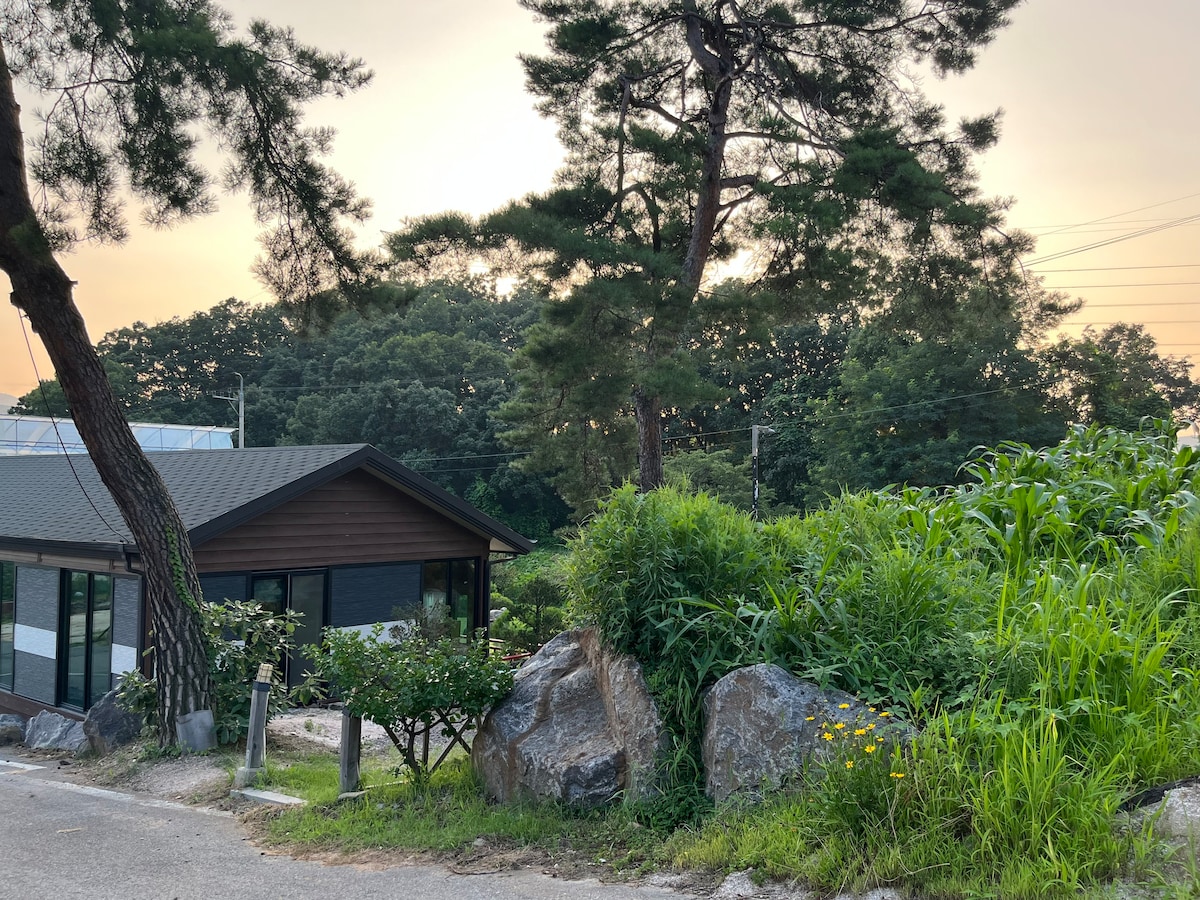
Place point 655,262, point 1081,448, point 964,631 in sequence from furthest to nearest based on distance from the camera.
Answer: point 655,262
point 1081,448
point 964,631

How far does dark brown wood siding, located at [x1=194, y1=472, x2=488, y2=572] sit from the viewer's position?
1305 centimetres

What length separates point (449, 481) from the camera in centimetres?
5078

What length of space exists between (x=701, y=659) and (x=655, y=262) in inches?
331

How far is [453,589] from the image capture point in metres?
15.8

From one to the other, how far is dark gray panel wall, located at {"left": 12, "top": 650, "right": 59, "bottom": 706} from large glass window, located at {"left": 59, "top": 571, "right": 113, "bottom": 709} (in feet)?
0.95

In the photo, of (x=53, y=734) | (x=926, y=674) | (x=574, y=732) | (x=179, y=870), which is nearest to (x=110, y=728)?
(x=53, y=734)

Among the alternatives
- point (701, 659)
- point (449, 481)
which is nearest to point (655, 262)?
point (701, 659)

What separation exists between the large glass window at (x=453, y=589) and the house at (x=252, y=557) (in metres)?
0.02

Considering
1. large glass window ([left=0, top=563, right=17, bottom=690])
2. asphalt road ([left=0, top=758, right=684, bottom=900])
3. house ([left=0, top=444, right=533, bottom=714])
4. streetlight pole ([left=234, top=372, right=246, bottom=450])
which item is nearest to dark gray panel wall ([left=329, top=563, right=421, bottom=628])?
house ([left=0, top=444, right=533, bottom=714])

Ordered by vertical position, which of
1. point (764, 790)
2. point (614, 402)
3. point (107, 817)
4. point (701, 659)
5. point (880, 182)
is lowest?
point (107, 817)

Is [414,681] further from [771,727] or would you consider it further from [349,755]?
[771,727]

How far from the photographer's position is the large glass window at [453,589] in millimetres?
15422

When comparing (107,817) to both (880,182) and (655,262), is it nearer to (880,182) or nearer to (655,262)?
(655,262)

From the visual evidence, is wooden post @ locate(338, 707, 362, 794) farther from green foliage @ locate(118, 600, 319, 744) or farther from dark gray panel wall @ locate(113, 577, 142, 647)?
dark gray panel wall @ locate(113, 577, 142, 647)
